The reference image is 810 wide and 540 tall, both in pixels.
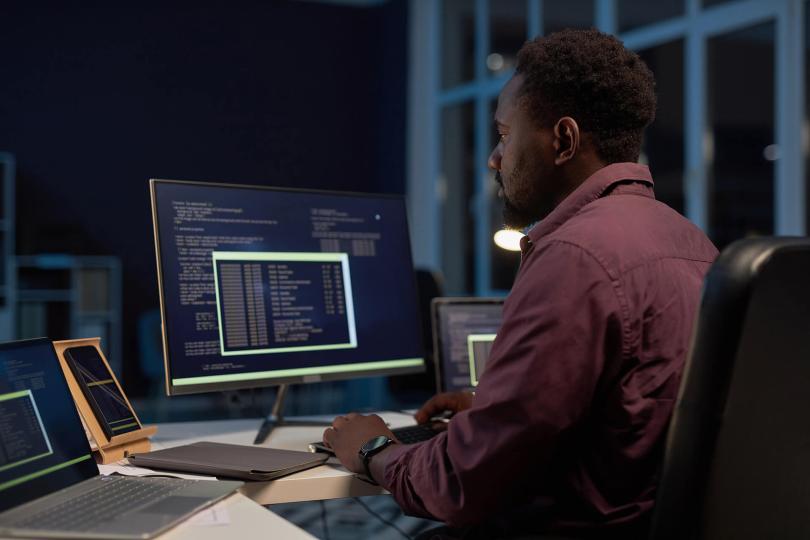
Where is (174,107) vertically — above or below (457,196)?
above

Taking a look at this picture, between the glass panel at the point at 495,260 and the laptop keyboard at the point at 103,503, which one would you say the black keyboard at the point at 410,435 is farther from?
the glass panel at the point at 495,260

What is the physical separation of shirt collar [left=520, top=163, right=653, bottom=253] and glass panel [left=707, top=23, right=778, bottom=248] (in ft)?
8.84

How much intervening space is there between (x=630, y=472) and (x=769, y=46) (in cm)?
329

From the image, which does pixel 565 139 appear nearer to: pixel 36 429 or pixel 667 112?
pixel 36 429

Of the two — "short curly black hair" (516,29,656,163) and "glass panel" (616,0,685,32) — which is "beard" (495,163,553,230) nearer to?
"short curly black hair" (516,29,656,163)

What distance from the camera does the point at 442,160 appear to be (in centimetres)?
623

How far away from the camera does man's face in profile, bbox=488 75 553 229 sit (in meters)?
1.28

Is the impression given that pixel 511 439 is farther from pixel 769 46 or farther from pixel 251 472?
pixel 769 46

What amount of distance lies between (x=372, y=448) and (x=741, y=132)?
3247 millimetres

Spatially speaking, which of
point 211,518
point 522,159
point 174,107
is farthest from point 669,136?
point 174,107

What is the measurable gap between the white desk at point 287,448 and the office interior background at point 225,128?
11.9 ft

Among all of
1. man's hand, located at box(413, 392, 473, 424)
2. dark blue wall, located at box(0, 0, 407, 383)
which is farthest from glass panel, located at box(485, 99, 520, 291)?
man's hand, located at box(413, 392, 473, 424)

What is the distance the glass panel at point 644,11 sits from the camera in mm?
4301

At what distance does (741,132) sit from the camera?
12.8ft
